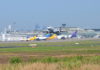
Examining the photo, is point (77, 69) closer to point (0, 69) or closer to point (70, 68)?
point (70, 68)

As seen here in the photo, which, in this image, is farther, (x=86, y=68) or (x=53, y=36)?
(x=53, y=36)

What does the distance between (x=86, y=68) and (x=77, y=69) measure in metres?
0.79

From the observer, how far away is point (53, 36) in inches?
7274

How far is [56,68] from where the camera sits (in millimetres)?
23484

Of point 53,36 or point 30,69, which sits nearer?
point 30,69

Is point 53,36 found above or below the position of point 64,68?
below

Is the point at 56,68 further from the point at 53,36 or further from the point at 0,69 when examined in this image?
the point at 53,36

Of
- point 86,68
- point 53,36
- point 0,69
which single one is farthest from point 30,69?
point 53,36

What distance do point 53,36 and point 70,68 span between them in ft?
530

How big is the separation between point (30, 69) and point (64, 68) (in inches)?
104

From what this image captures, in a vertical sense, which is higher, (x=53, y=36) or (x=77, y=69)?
(x=77, y=69)

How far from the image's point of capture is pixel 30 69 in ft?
74.1

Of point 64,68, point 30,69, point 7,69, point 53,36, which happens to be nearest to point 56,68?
point 64,68

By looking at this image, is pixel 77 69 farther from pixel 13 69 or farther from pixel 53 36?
pixel 53 36
